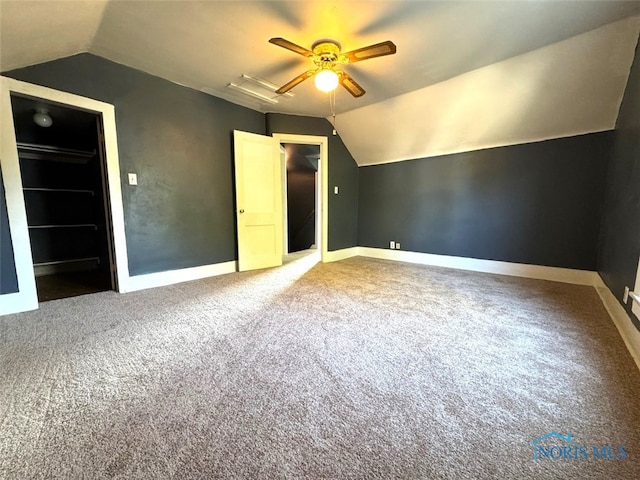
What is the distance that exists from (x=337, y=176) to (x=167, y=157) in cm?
271

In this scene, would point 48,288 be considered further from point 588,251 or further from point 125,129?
point 588,251

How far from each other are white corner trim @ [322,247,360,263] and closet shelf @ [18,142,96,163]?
12.9ft

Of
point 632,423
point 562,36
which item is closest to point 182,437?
point 632,423

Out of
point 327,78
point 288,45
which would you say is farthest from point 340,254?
point 288,45

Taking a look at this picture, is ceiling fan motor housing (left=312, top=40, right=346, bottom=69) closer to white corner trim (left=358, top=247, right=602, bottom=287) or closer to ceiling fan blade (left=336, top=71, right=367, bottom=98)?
ceiling fan blade (left=336, top=71, right=367, bottom=98)

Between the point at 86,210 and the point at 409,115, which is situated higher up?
the point at 409,115

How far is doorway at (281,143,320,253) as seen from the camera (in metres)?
7.33

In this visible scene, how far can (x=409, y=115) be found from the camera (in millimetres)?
→ 3689

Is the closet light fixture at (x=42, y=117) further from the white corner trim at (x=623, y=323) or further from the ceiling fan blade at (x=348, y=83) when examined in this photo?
the white corner trim at (x=623, y=323)

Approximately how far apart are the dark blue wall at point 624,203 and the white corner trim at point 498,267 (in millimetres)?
305

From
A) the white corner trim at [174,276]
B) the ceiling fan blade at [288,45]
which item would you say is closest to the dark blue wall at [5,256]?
the white corner trim at [174,276]

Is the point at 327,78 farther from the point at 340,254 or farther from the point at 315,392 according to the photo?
the point at 340,254

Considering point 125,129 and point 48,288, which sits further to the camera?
point 48,288

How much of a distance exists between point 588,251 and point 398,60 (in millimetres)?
3136
